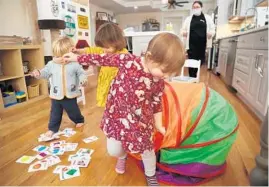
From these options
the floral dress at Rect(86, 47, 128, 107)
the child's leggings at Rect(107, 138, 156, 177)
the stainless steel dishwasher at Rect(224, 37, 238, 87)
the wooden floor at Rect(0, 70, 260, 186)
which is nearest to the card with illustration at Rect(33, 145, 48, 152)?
the wooden floor at Rect(0, 70, 260, 186)

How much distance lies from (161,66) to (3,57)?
239 cm

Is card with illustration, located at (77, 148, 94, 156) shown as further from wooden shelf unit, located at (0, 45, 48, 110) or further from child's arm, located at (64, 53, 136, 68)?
wooden shelf unit, located at (0, 45, 48, 110)

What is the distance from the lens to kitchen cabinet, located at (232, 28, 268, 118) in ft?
5.75

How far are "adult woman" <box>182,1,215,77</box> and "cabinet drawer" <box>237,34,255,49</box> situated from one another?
0.37 metres

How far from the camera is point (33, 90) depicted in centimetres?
266

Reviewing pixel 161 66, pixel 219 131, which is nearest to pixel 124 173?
pixel 219 131

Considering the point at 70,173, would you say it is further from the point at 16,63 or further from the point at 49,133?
the point at 16,63

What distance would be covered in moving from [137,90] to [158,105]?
156mm

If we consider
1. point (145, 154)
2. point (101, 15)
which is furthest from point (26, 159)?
point (101, 15)

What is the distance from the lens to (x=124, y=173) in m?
1.17

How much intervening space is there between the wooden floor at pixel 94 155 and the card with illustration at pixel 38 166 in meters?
0.03

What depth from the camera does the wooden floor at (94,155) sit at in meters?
1.11

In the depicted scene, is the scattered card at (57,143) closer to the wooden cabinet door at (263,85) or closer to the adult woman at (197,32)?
the wooden cabinet door at (263,85)

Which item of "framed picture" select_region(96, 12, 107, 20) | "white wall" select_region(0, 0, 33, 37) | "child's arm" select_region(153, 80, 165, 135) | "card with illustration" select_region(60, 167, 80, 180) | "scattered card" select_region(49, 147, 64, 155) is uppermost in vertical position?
"framed picture" select_region(96, 12, 107, 20)
